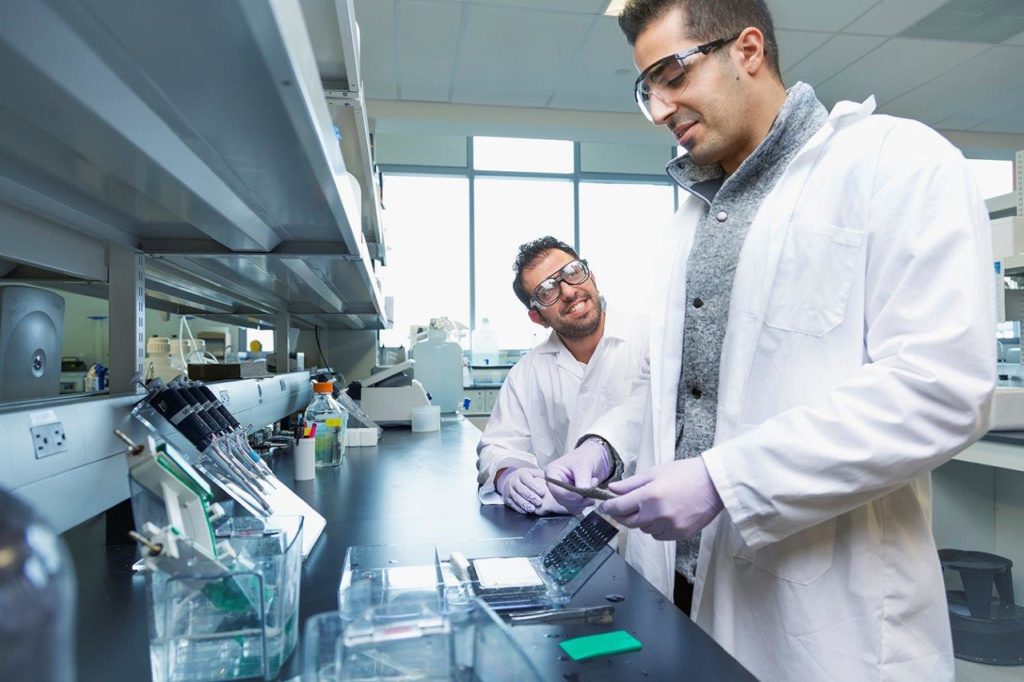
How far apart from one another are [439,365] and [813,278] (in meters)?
3.11

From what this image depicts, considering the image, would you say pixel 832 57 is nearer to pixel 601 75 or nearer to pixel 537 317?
pixel 601 75

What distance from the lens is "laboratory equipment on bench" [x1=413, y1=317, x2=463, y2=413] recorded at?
3838 mm

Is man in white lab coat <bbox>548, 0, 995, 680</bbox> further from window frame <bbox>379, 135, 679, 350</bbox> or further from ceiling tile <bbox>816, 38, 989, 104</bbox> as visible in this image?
window frame <bbox>379, 135, 679, 350</bbox>

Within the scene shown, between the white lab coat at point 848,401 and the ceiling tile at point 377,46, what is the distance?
2719 millimetres

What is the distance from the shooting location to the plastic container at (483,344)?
6.02m

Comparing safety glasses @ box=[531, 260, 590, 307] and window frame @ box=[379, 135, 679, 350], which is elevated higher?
window frame @ box=[379, 135, 679, 350]

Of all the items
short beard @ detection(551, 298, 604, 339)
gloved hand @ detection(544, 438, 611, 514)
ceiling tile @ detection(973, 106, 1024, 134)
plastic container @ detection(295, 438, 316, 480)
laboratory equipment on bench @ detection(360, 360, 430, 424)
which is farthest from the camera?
ceiling tile @ detection(973, 106, 1024, 134)

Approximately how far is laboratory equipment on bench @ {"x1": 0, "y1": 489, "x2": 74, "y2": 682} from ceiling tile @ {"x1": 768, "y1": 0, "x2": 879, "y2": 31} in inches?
145

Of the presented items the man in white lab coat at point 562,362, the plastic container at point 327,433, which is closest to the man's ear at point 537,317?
the man in white lab coat at point 562,362

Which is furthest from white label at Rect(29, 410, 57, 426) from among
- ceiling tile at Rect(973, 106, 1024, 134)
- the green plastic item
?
ceiling tile at Rect(973, 106, 1024, 134)

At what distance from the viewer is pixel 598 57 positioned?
372 centimetres

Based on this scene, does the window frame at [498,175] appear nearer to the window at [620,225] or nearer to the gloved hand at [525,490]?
the window at [620,225]

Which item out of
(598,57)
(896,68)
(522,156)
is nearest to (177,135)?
(598,57)

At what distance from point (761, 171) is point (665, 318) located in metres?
0.29
